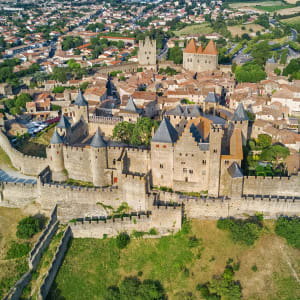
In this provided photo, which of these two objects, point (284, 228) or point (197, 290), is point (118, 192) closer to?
point (197, 290)

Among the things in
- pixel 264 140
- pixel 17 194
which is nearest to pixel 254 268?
pixel 264 140

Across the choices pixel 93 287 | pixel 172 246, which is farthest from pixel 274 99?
pixel 93 287

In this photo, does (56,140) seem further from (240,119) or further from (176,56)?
(176,56)

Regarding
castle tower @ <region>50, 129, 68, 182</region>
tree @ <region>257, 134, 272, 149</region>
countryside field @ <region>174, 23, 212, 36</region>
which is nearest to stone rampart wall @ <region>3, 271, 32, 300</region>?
castle tower @ <region>50, 129, 68, 182</region>

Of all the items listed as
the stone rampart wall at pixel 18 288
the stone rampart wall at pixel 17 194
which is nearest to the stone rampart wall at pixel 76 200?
the stone rampart wall at pixel 17 194

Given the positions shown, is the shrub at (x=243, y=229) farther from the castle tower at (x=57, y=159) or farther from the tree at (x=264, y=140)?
the castle tower at (x=57, y=159)
